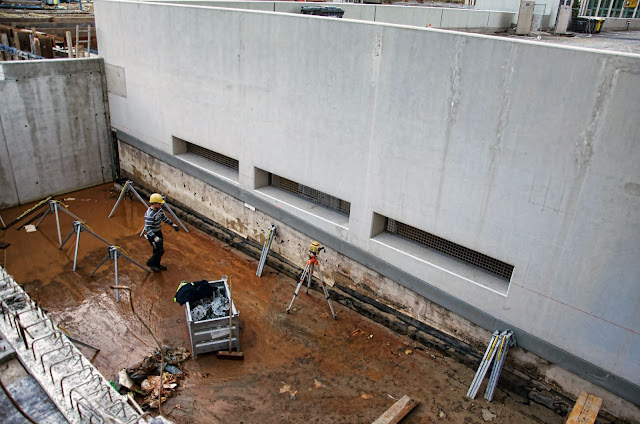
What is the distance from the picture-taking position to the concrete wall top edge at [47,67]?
1166 centimetres

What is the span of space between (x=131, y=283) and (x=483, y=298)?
7197 millimetres

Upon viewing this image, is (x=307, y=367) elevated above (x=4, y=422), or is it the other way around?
(x=4, y=422)

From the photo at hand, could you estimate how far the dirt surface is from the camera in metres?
6.94

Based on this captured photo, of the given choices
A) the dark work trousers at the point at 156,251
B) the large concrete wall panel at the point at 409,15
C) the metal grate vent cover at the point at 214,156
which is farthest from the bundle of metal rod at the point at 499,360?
the large concrete wall panel at the point at 409,15

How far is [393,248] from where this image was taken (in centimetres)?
829

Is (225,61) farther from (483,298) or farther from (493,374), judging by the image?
(493,374)

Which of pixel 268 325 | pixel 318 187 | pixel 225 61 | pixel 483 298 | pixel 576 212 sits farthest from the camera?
pixel 225 61

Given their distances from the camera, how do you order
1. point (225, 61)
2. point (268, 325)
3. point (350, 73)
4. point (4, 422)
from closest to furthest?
point (4, 422) → point (350, 73) → point (268, 325) → point (225, 61)

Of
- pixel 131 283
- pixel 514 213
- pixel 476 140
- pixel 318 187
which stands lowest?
pixel 131 283

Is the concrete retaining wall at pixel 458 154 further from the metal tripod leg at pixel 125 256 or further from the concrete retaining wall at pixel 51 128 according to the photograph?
the concrete retaining wall at pixel 51 128

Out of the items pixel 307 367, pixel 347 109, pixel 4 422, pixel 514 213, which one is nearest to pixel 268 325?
pixel 307 367

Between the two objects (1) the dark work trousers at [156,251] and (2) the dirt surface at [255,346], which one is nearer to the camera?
(2) the dirt surface at [255,346]

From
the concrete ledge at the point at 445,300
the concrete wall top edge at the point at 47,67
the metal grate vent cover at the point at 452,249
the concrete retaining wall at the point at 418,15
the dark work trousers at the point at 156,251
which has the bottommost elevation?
the dark work trousers at the point at 156,251

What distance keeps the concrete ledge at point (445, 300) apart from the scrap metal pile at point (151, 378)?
139 inches
